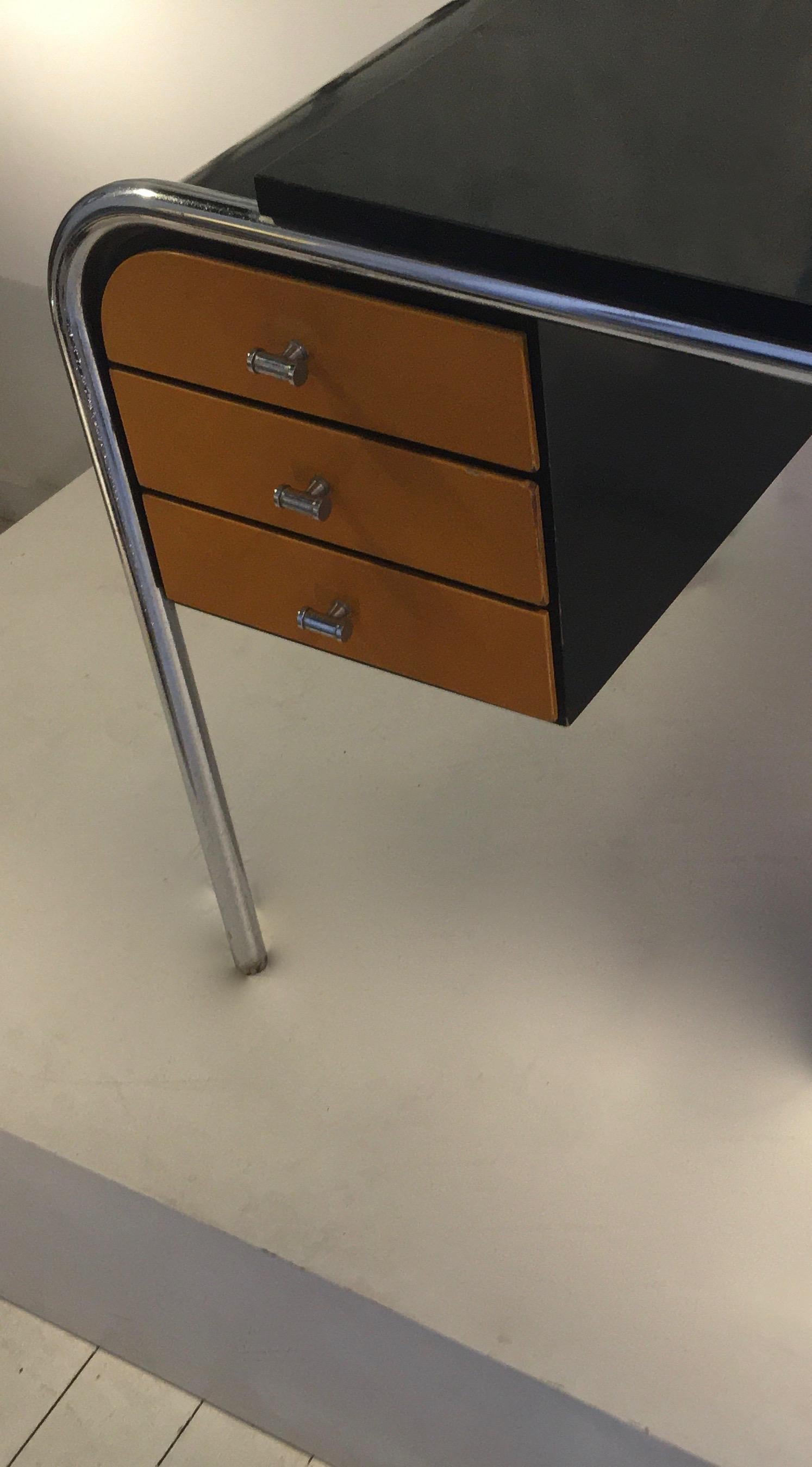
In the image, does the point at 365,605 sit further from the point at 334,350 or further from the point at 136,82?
the point at 136,82

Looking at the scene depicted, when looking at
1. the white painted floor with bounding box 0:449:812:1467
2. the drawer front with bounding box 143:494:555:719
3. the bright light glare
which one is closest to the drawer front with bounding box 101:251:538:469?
the drawer front with bounding box 143:494:555:719

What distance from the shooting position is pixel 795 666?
57.0 inches

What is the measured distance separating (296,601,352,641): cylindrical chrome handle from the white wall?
2.63 feet

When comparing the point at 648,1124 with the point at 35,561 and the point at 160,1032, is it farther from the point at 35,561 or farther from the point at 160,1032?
the point at 35,561

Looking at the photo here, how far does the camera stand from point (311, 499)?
932 millimetres

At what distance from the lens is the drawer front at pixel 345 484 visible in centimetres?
88

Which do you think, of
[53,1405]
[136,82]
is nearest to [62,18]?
[136,82]

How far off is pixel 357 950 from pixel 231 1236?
0.26m

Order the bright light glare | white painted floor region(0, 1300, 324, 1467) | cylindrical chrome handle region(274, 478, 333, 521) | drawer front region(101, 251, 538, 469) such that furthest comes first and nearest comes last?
1. the bright light glare
2. white painted floor region(0, 1300, 324, 1467)
3. cylindrical chrome handle region(274, 478, 333, 521)
4. drawer front region(101, 251, 538, 469)

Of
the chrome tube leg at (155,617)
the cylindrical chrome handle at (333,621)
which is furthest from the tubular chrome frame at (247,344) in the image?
the cylindrical chrome handle at (333,621)

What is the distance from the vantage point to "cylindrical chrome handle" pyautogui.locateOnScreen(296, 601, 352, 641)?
3.27 feet

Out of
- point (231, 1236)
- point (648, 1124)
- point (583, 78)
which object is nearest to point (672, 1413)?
point (648, 1124)

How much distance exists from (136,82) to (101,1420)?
137 cm

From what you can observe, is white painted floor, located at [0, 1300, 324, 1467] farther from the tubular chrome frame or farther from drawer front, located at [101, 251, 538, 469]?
drawer front, located at [101, 251, 538, 469]
